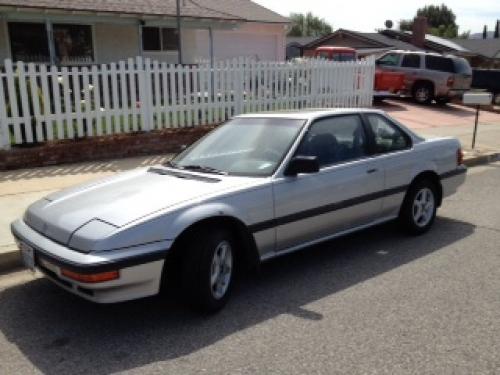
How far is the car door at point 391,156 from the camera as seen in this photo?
205 inches

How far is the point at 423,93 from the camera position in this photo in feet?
64.7

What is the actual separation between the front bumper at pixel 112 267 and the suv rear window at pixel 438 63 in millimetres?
18518

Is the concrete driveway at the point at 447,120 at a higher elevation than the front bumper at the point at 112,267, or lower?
lower

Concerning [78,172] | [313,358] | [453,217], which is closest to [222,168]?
[313,358]

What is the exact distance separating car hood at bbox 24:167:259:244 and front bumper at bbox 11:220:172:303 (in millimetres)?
151

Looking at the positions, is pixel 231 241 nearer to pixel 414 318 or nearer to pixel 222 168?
pixel 222 168

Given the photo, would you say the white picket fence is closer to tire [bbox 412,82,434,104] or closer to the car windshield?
the car windshield

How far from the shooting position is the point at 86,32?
672 inches

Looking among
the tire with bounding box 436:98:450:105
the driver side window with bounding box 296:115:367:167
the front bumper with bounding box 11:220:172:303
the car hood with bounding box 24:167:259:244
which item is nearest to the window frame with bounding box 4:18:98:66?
the car hood with bounding box 24:167:259:244

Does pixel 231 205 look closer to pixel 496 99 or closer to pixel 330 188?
pixel 330 188

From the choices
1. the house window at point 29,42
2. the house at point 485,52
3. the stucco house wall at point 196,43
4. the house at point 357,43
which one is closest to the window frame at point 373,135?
the stucco house wall at point 196,43

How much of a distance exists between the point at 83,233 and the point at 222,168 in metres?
1.40

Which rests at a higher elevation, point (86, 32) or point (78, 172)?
point (86, 32)

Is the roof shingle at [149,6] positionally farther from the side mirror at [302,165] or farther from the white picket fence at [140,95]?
the side mirror at [302,165]
